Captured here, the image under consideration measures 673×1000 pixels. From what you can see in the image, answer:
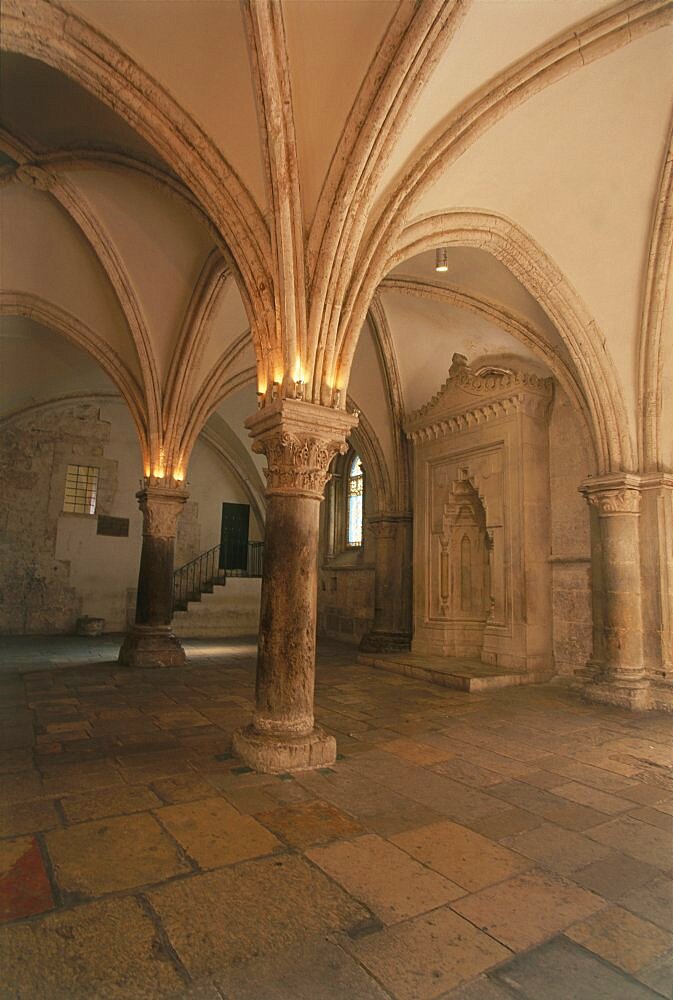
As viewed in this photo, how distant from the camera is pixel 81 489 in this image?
46.4 ft

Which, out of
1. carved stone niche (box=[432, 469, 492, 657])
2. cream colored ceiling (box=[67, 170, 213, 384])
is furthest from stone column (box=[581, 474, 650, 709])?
cream colored ceiling (box=[67, 170, 213, 384])

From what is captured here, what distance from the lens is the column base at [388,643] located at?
414 inches

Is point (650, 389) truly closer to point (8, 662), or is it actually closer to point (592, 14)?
point (592, 14)

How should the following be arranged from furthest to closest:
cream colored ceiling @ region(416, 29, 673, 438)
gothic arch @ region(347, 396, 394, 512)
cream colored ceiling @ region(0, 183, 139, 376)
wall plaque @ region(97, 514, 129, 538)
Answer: wall plaque @ region(97, 514, 129, 538) < gothic arch @ region(347, 396, 394, 512) < cream colored ceiling @ region(0, 183, 139, 376) < cream colored ceiling @ region(416, 29, 673, 438)

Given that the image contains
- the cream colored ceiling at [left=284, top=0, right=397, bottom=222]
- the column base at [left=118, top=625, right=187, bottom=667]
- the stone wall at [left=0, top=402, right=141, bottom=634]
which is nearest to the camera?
the cream colored ceiling at [left=284, top=0, right=397, bottom=222]

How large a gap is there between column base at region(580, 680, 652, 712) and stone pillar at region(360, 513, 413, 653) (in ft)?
13.1

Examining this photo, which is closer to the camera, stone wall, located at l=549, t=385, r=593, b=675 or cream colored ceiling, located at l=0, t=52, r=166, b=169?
cream colored ceiling, located at l=0, t=52, r=166, b=169

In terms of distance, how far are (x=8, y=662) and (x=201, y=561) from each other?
22.7ft

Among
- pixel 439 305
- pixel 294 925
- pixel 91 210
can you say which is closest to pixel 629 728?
pixel 294 925

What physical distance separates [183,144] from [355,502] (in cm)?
1102

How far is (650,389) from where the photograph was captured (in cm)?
743

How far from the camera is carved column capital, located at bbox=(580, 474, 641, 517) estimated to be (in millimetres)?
7262

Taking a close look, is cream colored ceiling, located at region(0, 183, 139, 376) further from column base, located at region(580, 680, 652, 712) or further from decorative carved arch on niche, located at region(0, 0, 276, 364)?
column base, located at region(580, 680, 652, 712)

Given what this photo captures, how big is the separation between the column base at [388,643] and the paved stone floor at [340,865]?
515cm
